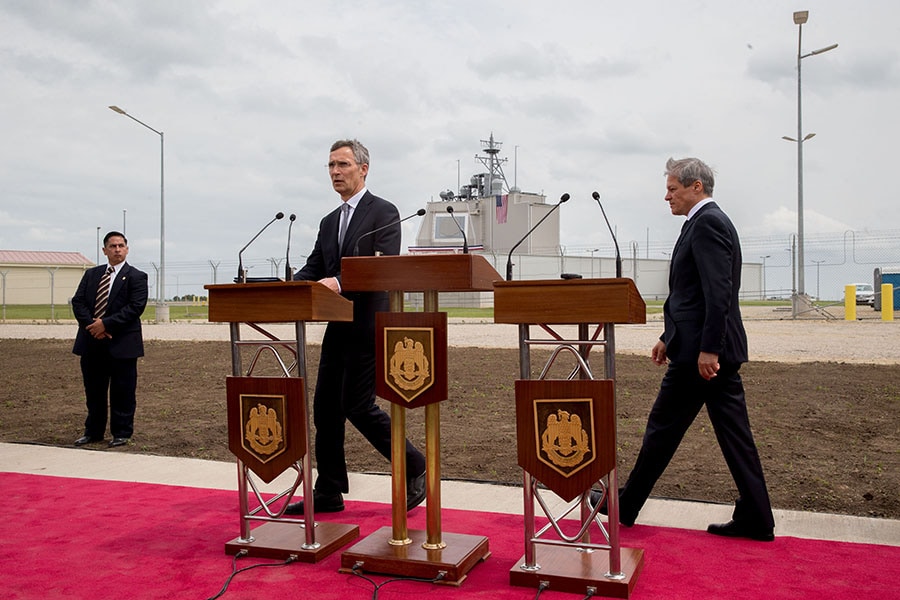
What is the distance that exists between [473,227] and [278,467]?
166 ft

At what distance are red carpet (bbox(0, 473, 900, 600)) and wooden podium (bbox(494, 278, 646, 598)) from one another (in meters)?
0.13

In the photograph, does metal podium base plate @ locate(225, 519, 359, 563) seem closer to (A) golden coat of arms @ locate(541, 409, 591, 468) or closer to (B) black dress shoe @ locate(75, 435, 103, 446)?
(A) golden coat of arms @ locate(541, 409, 591, 468)

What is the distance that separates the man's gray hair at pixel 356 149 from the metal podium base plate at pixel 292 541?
2.13m

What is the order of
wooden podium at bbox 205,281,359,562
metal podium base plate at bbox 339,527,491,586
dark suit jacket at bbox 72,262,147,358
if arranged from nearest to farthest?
1. metal podium base plate at bbox 339,527,491,586
2. wooden podium at bbox 205,281,359,562
3. dark suit jacket at bbox 72,262,147,358

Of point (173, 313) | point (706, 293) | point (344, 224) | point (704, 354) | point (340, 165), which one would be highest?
point (340, 165)

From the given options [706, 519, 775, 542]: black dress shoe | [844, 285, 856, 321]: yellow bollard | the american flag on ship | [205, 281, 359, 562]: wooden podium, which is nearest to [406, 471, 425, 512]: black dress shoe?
[205, 281, 359, 562]: wooden podium

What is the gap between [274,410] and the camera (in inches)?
161

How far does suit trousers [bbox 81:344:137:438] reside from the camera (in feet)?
24.3

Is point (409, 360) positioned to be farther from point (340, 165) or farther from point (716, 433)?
point (716, 433)

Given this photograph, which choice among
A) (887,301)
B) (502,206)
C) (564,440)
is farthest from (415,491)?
(502,206)

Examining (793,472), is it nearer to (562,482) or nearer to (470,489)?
(470,489)

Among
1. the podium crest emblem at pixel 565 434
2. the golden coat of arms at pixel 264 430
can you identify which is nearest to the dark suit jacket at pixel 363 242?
the golden coat of arms at pixel 264 430

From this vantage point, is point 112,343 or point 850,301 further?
point 850,301

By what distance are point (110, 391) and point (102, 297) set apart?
0.87 meters
